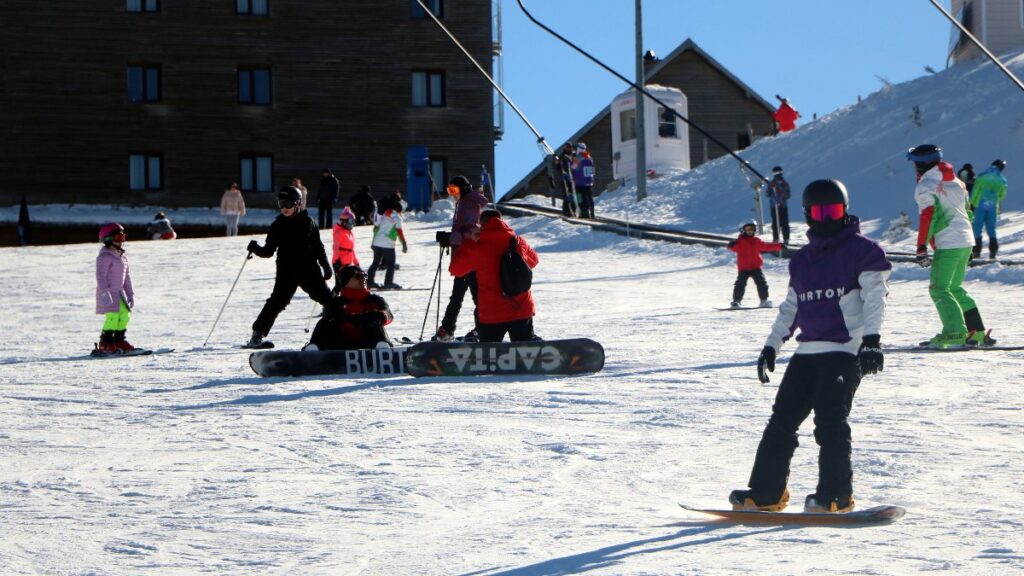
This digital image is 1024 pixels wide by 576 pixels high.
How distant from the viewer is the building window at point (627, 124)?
1517 inches

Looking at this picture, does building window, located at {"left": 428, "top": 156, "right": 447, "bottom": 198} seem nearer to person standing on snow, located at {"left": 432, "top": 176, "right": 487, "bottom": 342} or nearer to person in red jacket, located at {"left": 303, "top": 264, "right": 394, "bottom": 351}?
person standing on snow, located at {"left": 432, "top": 176, "right": 487, "bottom": 342}

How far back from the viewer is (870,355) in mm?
5895

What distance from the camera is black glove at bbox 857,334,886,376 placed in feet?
19.3

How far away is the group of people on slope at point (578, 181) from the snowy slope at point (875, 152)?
3.51ft

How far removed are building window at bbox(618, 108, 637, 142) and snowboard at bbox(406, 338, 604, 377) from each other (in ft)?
90.4

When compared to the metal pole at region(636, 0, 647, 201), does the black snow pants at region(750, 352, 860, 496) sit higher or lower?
lower

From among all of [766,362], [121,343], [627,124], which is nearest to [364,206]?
[627,124]

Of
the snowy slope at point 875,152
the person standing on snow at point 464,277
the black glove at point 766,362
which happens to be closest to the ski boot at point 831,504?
the black glove at point 766,362

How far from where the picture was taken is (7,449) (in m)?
8.26

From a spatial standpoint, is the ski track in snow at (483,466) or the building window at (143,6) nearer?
the ski track in snow at (483,466)

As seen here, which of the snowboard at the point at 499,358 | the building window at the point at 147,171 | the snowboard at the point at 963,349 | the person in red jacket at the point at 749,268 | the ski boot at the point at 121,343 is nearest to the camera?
the snowboard at the point at 499,358

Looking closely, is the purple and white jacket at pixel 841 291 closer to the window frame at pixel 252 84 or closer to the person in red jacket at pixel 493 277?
the person in red jacket at pixel 493 277

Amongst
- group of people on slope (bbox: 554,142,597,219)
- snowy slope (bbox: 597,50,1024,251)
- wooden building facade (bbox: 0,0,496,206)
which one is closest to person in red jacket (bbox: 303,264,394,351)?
group of people on slope (bbox: 554,142,597,219)

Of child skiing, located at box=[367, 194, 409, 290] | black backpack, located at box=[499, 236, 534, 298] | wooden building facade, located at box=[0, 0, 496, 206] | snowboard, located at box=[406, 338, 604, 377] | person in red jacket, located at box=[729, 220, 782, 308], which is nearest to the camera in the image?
black backpack, located at box=[499, 236, 534, 298]
